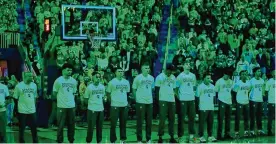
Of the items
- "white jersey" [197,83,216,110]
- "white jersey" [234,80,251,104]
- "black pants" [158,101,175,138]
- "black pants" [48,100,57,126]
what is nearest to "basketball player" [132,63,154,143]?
"black pants" [158,101,175,138]

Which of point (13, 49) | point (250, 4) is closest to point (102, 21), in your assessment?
point (13, 49)

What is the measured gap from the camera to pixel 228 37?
23641mm

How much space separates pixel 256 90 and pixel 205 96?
7.30ft

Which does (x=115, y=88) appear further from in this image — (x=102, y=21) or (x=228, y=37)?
(x=228, y=37)

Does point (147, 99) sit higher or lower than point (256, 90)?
lower

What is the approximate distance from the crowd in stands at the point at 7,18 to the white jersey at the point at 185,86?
8839 millimetres

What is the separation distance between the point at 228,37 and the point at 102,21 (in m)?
6.17

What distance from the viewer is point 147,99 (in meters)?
15.4

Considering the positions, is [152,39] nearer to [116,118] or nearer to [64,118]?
[116,118]

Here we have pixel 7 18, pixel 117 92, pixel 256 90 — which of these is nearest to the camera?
pixel 117 92

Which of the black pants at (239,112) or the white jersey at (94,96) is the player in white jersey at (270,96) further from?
the white jersey at (94,96)

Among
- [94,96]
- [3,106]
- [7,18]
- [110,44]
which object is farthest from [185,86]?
[7,18]

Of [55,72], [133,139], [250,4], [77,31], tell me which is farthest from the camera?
[250,4]

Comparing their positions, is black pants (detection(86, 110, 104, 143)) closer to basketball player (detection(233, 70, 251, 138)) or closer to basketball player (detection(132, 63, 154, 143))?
basketball player (detection(132, 63, 154, 143))
